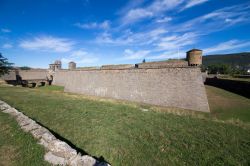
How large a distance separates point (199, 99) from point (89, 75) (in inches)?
600

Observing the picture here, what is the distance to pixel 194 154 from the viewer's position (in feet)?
12.1

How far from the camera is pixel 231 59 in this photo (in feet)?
362

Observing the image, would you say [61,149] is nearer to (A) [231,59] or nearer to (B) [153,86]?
(B) [153,86]

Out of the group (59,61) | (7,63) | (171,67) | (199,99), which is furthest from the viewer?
(59,61)

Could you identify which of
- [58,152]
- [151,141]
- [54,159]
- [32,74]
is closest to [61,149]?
[58,152]

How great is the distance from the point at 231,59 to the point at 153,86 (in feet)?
427

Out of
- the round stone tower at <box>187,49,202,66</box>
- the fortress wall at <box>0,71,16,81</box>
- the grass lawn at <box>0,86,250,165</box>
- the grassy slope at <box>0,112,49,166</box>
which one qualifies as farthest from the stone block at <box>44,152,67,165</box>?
the fortress wall at <box>0,71,16,81</box>

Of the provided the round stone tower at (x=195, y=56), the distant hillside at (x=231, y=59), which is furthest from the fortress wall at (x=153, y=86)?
the distant hillside at (x=231, y=59)

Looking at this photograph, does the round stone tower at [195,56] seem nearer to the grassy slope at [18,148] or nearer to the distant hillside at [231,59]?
the grassy slope at [18,148]

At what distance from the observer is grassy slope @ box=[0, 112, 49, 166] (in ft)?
10.4

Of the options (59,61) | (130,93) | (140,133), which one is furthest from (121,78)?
(59,61)

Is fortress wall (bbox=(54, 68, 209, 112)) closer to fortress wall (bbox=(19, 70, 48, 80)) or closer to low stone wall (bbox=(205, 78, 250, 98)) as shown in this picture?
low stone wall (bbox=(205, 78, 250, 98))

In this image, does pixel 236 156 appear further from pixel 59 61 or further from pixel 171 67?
pixel 59 61

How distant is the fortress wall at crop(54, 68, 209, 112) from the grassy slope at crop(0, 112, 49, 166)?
11.3m
